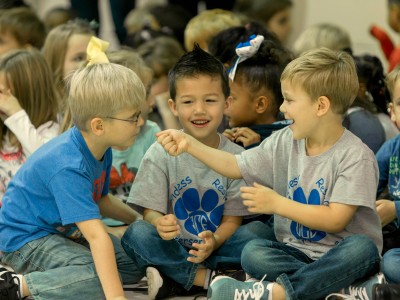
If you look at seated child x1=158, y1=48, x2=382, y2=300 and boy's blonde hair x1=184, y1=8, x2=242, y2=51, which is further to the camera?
boy's blonde hair x1=184, y1=8, x2=242, y2=51

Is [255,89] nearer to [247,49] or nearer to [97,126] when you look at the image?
[247,49]

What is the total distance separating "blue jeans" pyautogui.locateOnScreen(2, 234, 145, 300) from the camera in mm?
2482

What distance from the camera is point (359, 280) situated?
2422mm

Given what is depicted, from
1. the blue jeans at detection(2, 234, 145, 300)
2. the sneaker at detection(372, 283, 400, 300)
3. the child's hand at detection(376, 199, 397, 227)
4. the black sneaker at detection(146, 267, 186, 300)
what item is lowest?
the black sneaker at detection(146, 267, 186, 300)

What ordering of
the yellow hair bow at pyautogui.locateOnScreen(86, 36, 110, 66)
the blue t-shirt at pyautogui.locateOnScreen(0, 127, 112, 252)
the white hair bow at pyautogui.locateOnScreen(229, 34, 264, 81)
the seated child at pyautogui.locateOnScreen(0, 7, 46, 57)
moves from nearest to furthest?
the blue t-shirt at pyautogui.locateOnScreen(0, 127, 112, 252) < the yellow hair bow at pyautogui.locateOnScreen(86, 36, 110, 66) < the white hair bow at pyautogui.locateOnScreen(229, 34, 264, 81) < the seated child at pyautogui.locateOnScreen(0, 7, 46, 57)

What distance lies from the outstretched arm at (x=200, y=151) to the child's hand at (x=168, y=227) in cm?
19

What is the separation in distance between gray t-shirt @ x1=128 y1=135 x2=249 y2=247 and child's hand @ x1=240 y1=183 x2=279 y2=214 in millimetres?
324

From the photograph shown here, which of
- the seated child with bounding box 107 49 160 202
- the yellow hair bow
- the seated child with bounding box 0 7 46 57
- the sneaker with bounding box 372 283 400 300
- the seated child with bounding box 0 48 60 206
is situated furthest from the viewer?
the seated child with bounding box 0 7 46 57

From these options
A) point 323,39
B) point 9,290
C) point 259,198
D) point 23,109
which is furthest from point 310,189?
point 323,39

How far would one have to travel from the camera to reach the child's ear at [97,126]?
2.51 m

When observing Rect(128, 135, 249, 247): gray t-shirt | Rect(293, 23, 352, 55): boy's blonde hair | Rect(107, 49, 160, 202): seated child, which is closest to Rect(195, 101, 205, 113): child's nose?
Rect(128, 135, 249, 247): gray t-shirt

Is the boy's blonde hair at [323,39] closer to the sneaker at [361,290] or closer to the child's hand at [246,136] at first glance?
the child's hand at [246,136]

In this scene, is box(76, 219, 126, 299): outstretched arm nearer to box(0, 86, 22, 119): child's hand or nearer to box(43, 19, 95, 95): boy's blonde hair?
box(0, 86, 22, 119): child's hand

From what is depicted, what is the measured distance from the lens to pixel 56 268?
2521mm
